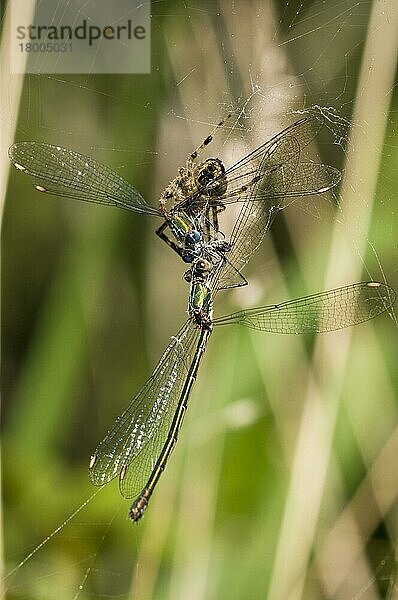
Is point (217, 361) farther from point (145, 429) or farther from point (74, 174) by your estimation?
point (74, 174)

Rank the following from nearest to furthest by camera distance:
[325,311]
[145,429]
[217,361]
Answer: [145,429]
[325,311]
[217,361]

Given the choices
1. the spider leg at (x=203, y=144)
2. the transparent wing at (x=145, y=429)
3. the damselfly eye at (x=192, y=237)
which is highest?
the spider leg at (x=203, y=144)

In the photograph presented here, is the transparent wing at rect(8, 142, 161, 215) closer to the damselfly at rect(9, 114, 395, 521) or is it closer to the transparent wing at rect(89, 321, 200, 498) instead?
the damselfly at rect(9, 114, 395, 521)

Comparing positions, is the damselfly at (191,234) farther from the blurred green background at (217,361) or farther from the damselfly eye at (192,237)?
the blurred green background at (217,361)

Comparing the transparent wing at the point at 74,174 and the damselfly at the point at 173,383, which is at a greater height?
the transparent wing at the point at 74,174

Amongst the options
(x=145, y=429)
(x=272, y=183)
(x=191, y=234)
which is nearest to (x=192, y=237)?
(x=191, y=234)

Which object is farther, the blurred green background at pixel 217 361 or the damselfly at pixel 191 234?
the blurred green background at pixel 217 361

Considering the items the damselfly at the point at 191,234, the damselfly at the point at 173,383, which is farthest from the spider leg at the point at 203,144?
the damselfly at the point at 173,383
